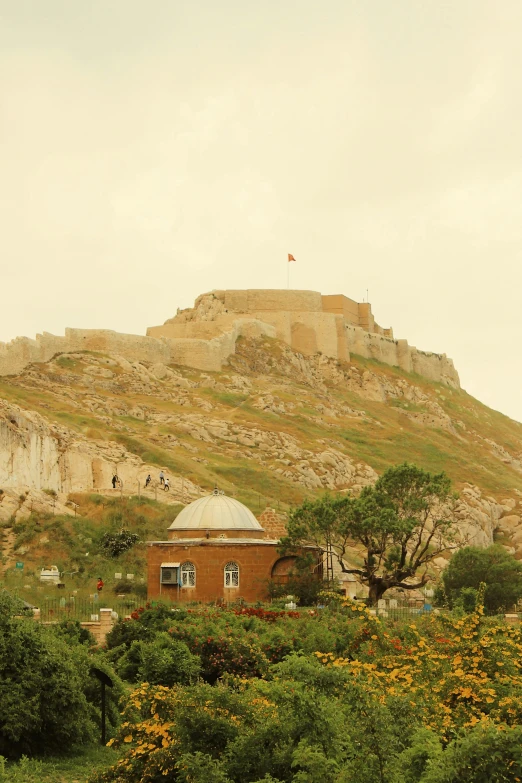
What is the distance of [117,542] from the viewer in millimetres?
38125

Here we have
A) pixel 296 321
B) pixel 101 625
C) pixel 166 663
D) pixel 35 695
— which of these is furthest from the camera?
pixel 296 321

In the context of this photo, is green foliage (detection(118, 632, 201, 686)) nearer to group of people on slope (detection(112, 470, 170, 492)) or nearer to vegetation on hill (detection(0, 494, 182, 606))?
vegetation on hill (detection(0, 494, 182, 606))

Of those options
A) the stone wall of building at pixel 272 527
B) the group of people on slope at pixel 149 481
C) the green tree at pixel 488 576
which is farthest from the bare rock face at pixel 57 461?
the green tree at pixel 488 576

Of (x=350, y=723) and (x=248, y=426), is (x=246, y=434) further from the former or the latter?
(x=350, y=723)

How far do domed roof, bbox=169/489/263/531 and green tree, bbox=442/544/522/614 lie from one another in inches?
320

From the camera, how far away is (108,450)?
2028 inches

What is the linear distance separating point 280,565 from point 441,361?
65.1 m

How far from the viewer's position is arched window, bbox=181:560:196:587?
32.6 meters

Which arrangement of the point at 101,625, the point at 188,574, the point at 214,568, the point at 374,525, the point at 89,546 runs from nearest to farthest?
1. the point at 101,625
2. the point at 214,568
3. the point at 188,574
4. the point at 374,525
5. the point at 89,546

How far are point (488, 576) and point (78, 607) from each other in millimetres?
17504

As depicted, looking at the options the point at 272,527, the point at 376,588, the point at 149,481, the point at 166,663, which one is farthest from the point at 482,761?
the point at 149,481

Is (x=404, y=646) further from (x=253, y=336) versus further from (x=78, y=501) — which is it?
(x=253, y=336)

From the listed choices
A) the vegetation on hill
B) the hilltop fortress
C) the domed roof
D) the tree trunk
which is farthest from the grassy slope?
the tree trunk

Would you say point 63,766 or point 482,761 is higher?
point 482,761
